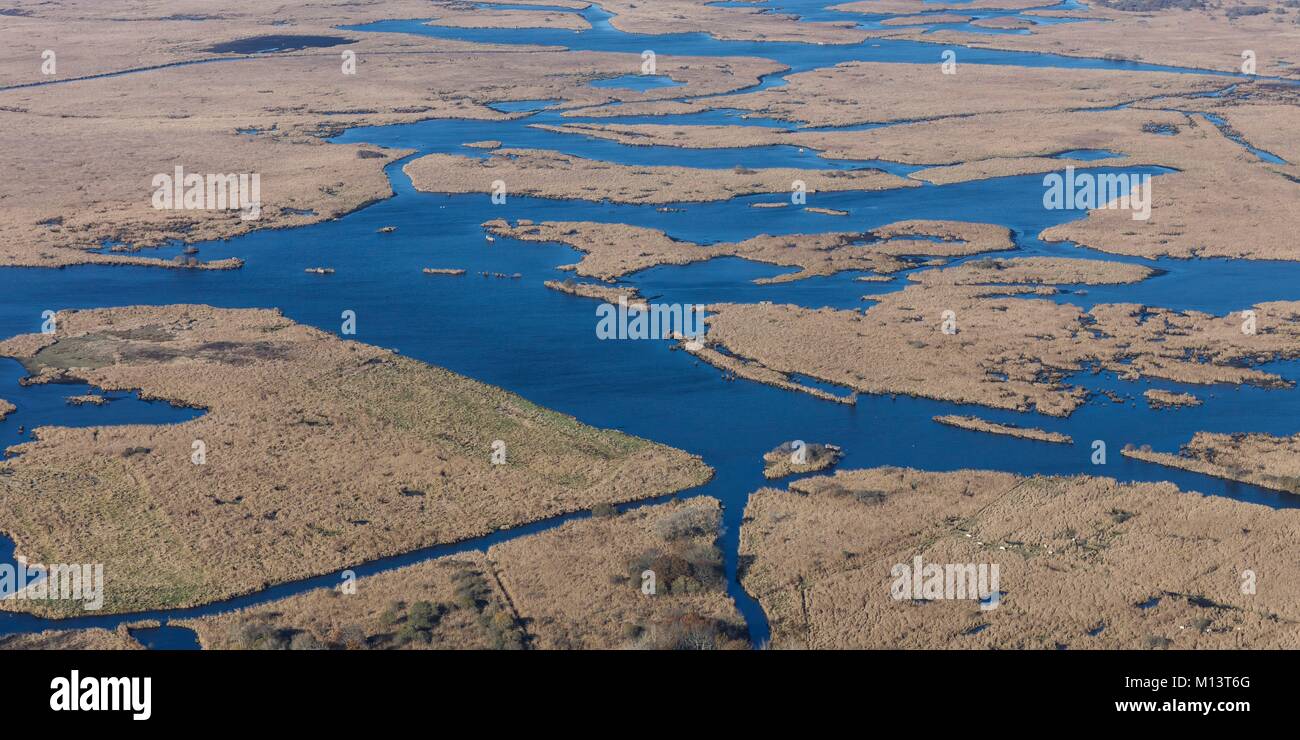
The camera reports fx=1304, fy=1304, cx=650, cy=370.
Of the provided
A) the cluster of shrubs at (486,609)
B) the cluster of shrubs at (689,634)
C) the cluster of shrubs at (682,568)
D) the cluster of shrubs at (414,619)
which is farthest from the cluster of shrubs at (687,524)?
the cluster of shrubs at (414,619)

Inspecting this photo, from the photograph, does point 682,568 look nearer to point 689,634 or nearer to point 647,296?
point 689,634

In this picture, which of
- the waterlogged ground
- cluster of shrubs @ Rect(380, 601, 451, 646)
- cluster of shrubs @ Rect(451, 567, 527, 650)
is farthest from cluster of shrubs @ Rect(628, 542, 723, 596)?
cluster of shrubs @ Rect(380, 601, 451, 646)

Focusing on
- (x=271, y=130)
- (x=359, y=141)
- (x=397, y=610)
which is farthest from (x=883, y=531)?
(x=271, y=130)

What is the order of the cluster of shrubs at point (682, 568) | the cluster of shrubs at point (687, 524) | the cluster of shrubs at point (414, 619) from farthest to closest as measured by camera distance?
the cluster of shrubs at point (687, 524)
the cluster of shrubs at point (682, 568)
the cluster of shrubs at point (414, 619)

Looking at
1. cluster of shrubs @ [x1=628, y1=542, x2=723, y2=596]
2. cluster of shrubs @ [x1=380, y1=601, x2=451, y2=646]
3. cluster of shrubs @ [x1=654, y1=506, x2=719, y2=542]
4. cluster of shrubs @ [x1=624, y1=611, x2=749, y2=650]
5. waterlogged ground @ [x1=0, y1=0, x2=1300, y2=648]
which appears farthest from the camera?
waterlogged ground @ [x1=0, y1=0, x2=1300, y2=648]

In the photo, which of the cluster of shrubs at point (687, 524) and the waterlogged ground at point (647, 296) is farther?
the waterlogged ground at point (647, 296)

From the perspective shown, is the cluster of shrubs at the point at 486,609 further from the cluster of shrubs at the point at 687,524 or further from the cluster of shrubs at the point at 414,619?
the cluster of shrubs at the point at 687,524

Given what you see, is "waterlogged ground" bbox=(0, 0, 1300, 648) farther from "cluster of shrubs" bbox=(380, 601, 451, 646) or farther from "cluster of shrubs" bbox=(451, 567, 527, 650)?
"cluster of shrubs" bbox=(380, 601, 451, 646)

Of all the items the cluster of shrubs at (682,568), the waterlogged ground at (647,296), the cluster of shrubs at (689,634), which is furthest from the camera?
the waterlogged ground at (647,296)

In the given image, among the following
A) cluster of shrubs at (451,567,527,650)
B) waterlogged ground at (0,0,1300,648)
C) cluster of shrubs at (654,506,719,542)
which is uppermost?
waterlogged ground at (0,0,1300,648)
